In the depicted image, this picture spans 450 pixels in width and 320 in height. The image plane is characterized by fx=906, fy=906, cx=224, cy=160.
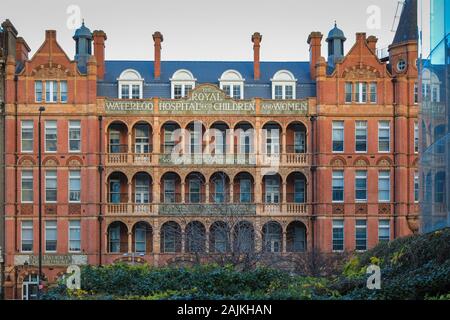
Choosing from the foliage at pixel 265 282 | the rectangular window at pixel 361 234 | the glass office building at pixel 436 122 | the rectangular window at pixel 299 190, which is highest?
the glass office building at pixel 436 122

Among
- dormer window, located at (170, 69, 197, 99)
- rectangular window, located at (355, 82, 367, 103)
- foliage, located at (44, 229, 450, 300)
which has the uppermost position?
dormer window, located at (170, 69, 197, 99)

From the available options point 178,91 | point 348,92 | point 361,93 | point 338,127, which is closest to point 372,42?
point 361,93

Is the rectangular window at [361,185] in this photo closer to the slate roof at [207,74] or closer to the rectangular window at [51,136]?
the slate roof at [207,74]

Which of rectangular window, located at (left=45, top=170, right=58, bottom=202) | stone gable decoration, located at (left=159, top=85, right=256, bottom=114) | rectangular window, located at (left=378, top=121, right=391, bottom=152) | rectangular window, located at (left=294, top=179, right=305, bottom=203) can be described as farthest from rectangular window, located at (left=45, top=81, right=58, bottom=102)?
rectangular window, located at (left=378, top=121, right=391, bottom=152)

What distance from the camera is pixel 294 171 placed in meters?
55.4

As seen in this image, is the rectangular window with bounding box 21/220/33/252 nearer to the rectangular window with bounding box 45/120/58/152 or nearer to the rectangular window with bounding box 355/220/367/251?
the rectangular window with bounding box 45/120/58/152

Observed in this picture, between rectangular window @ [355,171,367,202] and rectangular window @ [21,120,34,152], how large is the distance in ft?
64.8

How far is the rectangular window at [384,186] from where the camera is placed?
55125mm

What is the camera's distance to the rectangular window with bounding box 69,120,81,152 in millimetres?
54562

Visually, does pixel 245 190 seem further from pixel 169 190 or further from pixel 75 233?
pixel 75 233

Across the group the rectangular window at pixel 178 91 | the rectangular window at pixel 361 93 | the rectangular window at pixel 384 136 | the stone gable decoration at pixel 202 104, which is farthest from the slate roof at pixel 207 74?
the rectangular window at pixel 384 136

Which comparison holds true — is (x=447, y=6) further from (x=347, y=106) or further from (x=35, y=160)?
(x=35, y=160)

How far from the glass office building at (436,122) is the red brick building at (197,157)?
768 inches

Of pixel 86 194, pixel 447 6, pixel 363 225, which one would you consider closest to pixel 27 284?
pixel 86 194
